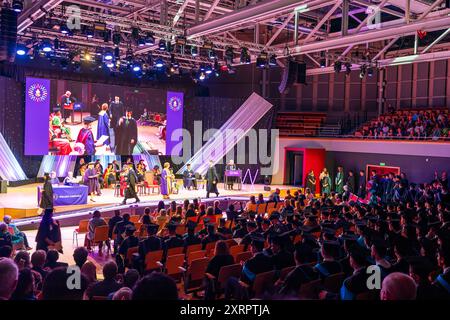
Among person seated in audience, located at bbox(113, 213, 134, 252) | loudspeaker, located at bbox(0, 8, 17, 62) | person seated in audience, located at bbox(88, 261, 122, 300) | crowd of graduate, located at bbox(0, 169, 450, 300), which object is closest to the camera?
crowd of graduate, located at bbox(0, 169, 450, 300)

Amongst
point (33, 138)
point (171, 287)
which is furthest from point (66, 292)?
point (33, 138)

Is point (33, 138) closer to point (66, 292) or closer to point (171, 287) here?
point (66, 292)

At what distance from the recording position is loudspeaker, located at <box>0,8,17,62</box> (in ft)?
32.3

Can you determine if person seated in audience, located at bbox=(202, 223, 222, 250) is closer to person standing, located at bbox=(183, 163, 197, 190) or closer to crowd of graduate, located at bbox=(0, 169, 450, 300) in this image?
crowd of graduate, located at bbox=(0, 169, 450, 300)

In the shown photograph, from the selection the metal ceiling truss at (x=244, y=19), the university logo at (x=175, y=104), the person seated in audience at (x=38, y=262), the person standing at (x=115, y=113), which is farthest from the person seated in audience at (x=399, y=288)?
the university logo at (x=175, y=104)

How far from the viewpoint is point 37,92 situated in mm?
19422

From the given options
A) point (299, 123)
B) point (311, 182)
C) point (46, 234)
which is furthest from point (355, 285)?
point (299, 123)

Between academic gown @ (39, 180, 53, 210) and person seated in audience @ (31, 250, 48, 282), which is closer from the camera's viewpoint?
person seated in audience @ (31, 250, 48, 282)

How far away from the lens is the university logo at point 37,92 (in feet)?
63.2

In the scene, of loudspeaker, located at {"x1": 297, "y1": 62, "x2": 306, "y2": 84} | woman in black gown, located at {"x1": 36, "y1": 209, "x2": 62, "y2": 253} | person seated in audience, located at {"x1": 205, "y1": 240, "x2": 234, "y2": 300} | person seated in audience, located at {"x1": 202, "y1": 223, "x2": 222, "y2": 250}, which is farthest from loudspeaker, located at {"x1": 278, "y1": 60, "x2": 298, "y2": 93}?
person seated in audience, located at {"x1": 205, "y1": 240, "x2": 234, "y2": 300}

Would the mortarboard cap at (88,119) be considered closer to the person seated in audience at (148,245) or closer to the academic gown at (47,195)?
the academic gown at (47,195)

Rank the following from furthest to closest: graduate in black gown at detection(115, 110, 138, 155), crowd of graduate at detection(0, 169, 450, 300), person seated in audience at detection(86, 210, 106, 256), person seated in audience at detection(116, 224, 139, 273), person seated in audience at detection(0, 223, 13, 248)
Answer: graduate in black gown at detection(115, 110, 138, 155) < person seated in audience at detection(86, 210, 106, 256) < person seated in audience at detection(116, 224, 139, 273) < person seated in audience at detection(0, 223, 13, 248) < crowd of graduate at detection(0, 169, 450, 300)

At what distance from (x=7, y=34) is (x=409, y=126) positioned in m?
16.9

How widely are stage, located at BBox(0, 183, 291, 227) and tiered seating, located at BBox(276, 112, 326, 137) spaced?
196 inches
